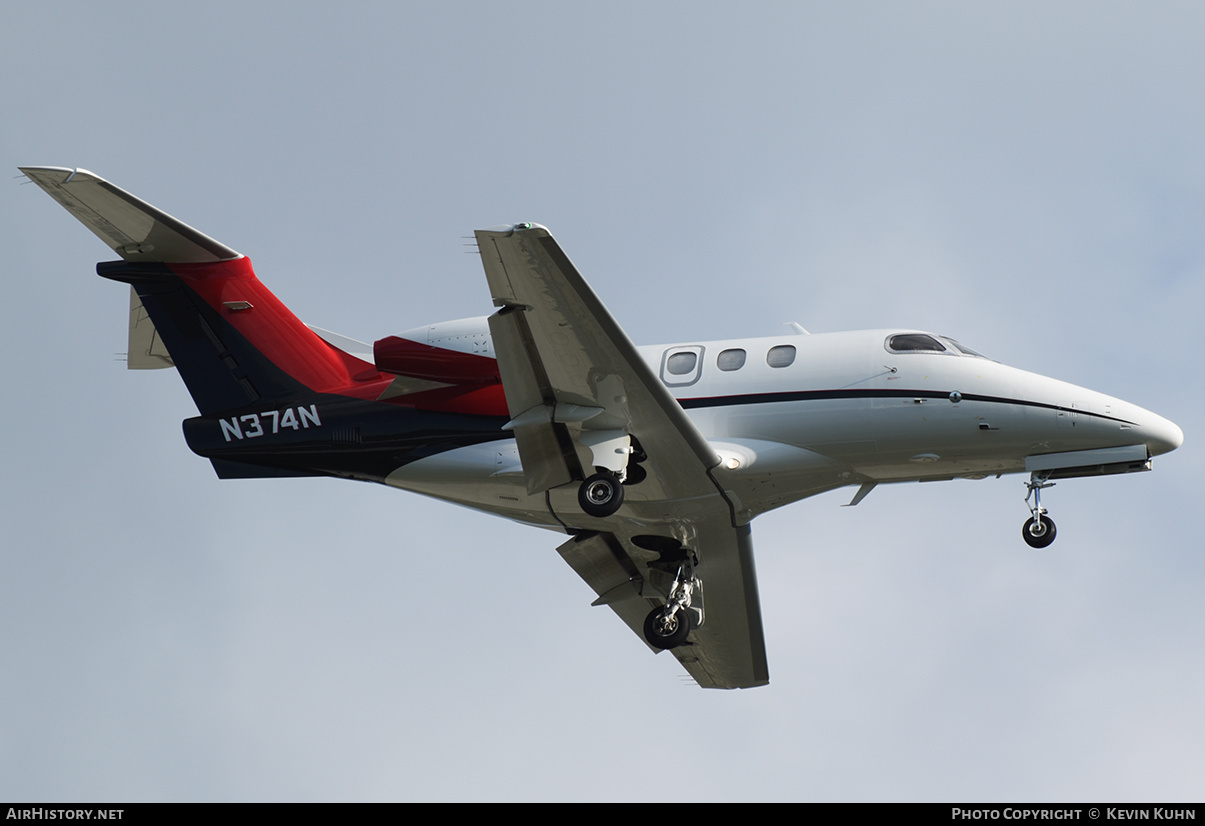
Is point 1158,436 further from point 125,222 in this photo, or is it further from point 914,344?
point 125,222

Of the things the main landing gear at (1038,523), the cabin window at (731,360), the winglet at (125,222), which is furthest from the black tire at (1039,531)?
the winglet at (125,222)

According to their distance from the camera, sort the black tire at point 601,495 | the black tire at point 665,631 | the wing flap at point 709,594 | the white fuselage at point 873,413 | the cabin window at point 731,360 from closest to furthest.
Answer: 1. the black tire at point 601,495
2. the white fuselage at point 873,413
3. the cabin window at point 731,360
4. the black tire at point 665,631
5. the wing flap at point 709,594

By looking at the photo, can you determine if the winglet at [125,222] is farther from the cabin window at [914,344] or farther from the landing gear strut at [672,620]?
the cabin window at [914,344]

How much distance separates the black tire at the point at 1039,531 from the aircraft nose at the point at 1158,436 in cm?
166

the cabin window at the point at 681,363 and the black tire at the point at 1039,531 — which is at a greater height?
the cabin window at the point at 681,363

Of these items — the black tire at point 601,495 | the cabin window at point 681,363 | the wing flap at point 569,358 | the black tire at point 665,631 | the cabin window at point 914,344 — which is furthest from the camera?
the black tire at point 665,631

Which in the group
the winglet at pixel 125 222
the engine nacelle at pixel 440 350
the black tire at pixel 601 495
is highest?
the winglet at pixel 125 222

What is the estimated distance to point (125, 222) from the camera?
19.4 meters

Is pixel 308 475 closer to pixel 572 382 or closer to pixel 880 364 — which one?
pixel 572 382

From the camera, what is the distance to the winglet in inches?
705

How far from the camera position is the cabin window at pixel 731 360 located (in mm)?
18688

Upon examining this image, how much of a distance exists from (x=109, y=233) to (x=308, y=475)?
14.9 feet

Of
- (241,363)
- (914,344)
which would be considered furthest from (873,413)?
(241,363)

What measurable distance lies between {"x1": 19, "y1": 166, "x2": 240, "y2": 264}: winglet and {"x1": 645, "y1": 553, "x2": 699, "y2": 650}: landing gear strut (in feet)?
28.1
